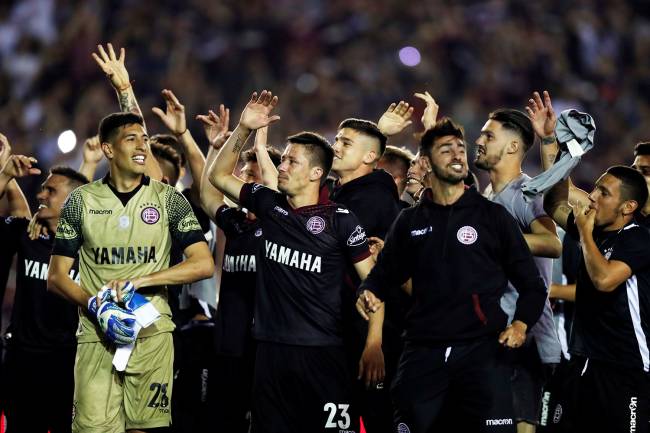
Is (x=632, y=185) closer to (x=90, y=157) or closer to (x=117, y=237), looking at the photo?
(x=117, y=237)

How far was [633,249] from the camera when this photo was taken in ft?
20.9

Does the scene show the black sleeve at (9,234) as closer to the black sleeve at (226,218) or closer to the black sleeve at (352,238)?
the black sleeve at (226,218)

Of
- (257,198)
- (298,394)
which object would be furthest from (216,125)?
(298,394)

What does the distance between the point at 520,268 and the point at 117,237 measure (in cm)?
240

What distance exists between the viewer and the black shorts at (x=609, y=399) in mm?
6312

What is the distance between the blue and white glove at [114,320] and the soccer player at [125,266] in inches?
2.5

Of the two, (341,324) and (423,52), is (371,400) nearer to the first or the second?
(341,324)

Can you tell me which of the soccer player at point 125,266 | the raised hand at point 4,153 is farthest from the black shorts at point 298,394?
the raised hand at point 4,153

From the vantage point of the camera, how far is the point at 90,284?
21.5 feet

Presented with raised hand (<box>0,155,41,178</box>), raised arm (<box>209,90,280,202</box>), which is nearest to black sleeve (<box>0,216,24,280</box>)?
raised hand (<box>0,155,41,178</box>)

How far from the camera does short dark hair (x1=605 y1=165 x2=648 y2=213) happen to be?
21.5 feet

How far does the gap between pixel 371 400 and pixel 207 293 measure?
1.79 meters

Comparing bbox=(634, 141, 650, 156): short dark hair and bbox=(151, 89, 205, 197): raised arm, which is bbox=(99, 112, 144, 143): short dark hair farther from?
bbox=(634, 141, 650, 156): short dark hair

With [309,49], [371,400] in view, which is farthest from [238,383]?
[309,49]
